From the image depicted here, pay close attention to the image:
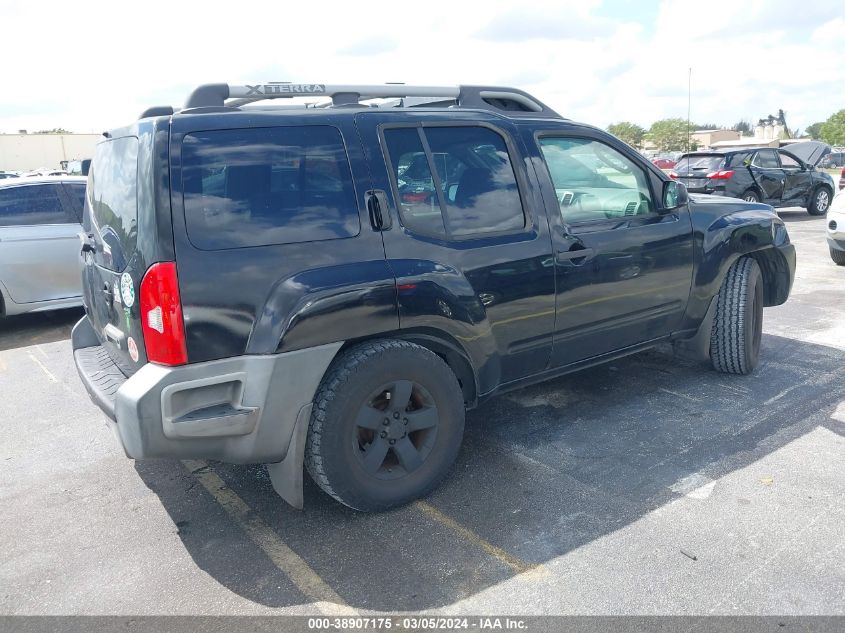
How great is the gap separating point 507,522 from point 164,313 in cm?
177

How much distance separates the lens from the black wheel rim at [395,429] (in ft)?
10.7

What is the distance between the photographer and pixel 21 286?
714 centimetres

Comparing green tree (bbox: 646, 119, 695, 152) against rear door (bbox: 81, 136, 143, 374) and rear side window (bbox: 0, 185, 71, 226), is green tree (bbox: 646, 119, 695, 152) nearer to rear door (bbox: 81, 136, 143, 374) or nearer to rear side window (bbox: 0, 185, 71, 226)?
rear side window (bbox: 0, 185, 71, 226)

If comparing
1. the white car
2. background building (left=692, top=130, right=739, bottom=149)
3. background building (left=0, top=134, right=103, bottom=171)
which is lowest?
the white car

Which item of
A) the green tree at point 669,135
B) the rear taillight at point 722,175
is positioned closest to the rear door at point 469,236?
the rear taillight at point 722,175

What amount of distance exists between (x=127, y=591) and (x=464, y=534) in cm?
Result: 142

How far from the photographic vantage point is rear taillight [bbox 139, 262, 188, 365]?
282 centimetres

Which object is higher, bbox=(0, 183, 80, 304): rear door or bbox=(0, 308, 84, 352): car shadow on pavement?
bbox=(0, 183, 80, 304): rear door

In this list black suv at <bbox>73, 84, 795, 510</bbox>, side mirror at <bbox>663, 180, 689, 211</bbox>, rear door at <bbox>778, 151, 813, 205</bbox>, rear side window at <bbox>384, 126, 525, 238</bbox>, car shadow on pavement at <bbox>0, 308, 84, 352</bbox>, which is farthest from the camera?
rear door at <bbox>778, 151, 813, 205</bbox>

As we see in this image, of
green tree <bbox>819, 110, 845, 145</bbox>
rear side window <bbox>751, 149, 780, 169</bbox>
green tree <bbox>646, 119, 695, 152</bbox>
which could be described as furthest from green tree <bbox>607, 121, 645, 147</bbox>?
rear side window <bbox>751, 149, 780, 169</bbox>

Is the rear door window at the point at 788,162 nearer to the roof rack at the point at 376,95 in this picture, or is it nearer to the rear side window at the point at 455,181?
the roof rack at the point at 376,95

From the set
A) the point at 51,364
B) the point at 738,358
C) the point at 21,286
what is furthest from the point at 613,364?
the point at 21,286

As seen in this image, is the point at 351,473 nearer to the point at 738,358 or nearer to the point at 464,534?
the point at 464,534

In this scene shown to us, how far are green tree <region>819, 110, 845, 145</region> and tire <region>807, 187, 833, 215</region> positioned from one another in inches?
2292
